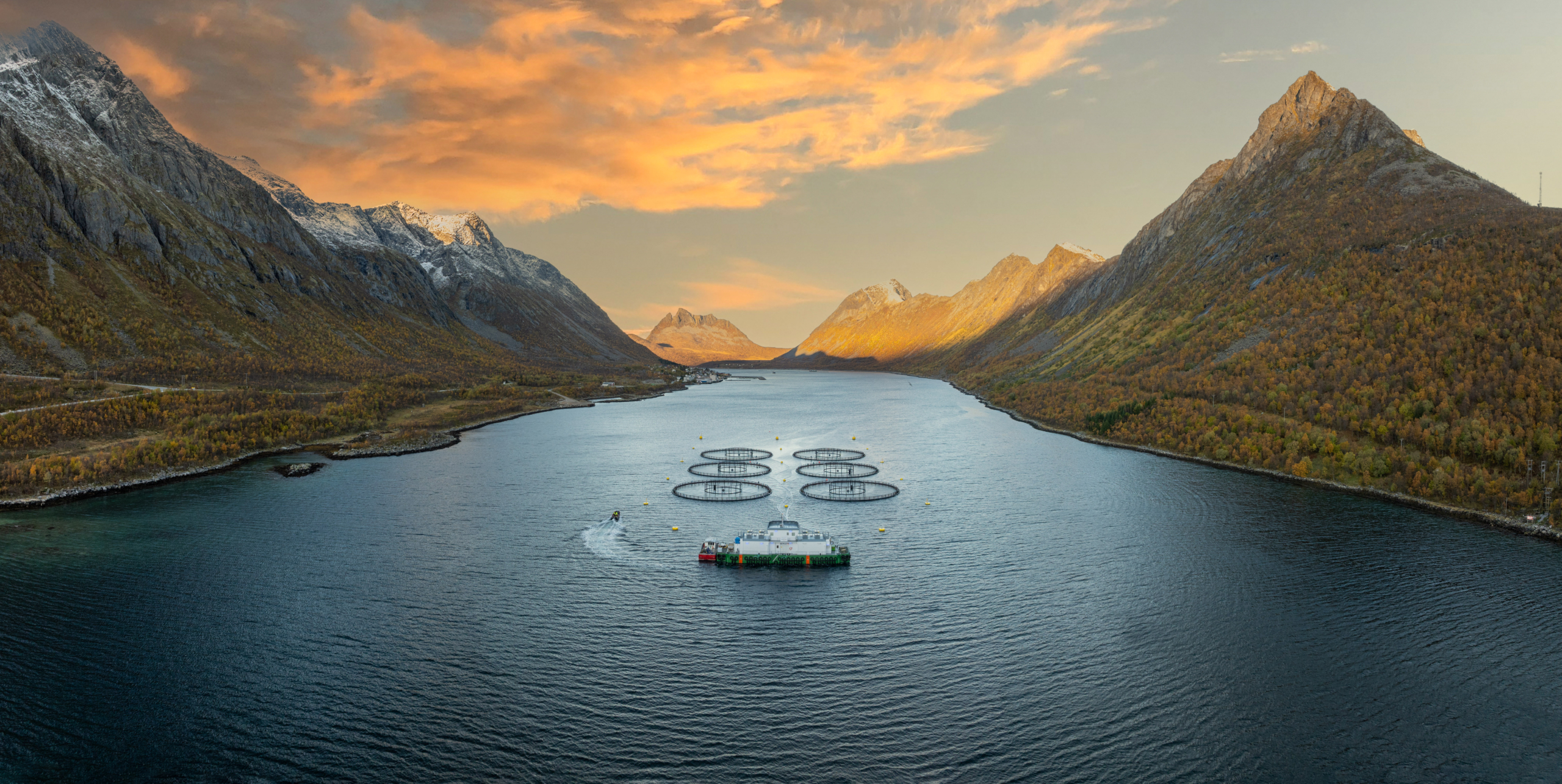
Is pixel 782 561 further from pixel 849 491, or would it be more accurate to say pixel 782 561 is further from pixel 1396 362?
pixel 1396 362

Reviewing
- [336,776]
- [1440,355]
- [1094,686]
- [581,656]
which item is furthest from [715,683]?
[1440,355]

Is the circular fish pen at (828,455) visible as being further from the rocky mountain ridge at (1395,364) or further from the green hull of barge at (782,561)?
the green hull of barge at (782,561)

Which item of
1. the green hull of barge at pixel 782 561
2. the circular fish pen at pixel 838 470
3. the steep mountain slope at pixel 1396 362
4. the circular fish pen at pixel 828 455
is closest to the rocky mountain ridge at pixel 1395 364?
the steep mountain slope at pixel 1396 362

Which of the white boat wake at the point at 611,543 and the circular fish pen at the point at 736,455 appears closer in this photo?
the white boat wake at the point at 611,543

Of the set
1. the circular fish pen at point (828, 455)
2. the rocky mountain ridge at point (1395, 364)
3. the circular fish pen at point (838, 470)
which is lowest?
the circular fish pen at point (838, 470)

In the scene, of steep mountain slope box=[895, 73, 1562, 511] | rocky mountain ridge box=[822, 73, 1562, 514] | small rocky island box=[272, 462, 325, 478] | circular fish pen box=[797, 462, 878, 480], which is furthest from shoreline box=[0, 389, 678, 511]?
steep mountain slope box=[895, 73, 1562, 511]
